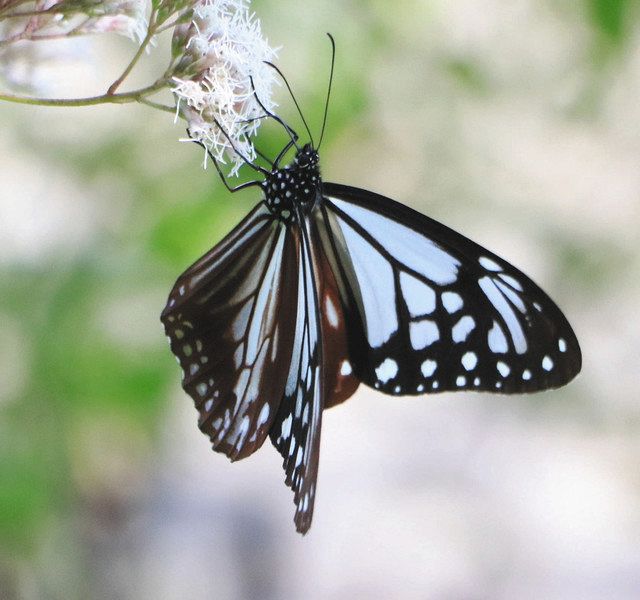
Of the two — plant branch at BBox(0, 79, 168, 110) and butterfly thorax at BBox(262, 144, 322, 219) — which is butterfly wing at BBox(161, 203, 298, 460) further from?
plant branch at BBox(0, 79, 168, 110)

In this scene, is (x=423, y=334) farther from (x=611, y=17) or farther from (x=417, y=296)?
(x=611, y=17)

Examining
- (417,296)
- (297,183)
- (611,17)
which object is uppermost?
(611,17)

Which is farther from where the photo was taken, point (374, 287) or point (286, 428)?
point (374, 287)

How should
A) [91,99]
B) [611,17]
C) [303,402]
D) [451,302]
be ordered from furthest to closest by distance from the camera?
[611,17] → [451,302] → [303,402] → [91,99]

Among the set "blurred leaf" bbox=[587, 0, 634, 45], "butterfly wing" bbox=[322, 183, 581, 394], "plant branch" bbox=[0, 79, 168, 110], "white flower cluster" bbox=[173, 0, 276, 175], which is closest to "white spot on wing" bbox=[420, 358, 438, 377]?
"butterfly wing" bbox=[322, 183, 581, 394]

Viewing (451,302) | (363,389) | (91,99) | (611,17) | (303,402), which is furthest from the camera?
(363,389)

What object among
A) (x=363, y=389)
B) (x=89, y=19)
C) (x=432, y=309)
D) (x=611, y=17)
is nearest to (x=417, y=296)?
(x=432, y=309)

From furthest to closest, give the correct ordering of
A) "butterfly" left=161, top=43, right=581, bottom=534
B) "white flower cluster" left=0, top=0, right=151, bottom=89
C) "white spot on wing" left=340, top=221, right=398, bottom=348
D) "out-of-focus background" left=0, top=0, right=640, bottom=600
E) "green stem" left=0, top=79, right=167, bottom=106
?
1. "out-of-focus background" left=0, top=0, right=640, bottom=600
2. "white spot on wing" left=340, top=221, right=398, bottom=348
3. "butterfly" left=161, top=43, right=581, bottom=534
4. "white flower cluster" left=0, top=0, right=151, bottom=89
5. "green stem" left=0, top=79, right=167, bottom=106

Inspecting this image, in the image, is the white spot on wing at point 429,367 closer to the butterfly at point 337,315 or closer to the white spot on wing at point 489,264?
the butterfly at point 337,315
